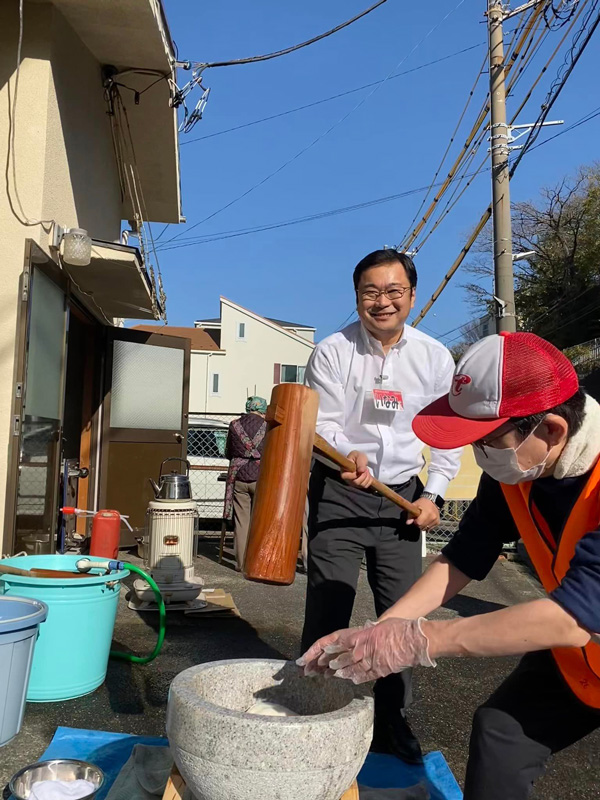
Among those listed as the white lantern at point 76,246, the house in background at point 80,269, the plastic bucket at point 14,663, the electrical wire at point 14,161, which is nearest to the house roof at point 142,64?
the house in background at point 80,269

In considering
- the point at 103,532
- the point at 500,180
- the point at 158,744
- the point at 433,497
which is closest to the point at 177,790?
the point at 158,744

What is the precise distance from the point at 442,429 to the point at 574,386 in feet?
1.05

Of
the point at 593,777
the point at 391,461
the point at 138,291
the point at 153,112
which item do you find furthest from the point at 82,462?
the point at 593,777

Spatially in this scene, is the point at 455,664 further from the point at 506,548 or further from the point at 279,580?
the point at 506,548

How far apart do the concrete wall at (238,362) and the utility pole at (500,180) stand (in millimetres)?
21333

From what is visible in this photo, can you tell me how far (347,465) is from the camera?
86.4 inches

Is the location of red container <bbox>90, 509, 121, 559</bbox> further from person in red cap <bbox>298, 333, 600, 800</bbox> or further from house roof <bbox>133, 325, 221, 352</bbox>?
house roof <bbox>133, 325, 221, 352</bbox>

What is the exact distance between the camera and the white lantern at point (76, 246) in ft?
15.3

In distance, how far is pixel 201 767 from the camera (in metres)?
1.40

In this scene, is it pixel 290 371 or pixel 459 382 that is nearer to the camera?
pixel 459 382

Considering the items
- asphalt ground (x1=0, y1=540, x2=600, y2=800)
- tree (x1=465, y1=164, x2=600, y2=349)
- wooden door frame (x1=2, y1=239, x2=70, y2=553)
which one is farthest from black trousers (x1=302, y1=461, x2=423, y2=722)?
tree (x1=465, y1=164, x2=600, y2=349)

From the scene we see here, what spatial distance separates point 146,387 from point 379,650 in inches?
251

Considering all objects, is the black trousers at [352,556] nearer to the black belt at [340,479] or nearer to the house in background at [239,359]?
the black belt at [340,479]

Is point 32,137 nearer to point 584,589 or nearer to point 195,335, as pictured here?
point 584,589
